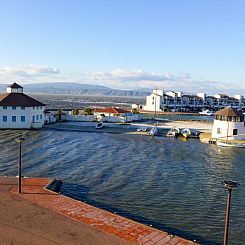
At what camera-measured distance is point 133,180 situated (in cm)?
2630

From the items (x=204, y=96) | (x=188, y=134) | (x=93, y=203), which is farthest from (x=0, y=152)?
(x=204, y=96)

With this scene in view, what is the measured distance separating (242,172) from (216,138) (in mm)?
21150

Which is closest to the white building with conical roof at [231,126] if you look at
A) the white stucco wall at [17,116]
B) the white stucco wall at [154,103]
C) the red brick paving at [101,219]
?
the white stucco wall at [17,116]

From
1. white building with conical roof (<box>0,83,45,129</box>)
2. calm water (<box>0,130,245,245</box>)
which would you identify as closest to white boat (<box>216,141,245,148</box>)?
calm water (<box>0,130,245,245</box>)

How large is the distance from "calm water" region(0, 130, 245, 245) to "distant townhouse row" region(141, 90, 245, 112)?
76.2 metres

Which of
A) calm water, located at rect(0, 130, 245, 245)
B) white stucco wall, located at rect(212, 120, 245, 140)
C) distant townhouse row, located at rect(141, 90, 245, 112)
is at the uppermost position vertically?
distant townhouse row, located at rect(141, 90, 245, 112)

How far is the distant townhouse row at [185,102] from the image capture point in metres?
125

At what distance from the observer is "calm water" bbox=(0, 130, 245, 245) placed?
1869 cm

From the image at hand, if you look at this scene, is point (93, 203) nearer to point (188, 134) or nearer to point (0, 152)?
point (0, 152)

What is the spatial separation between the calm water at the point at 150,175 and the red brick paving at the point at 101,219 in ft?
8.11

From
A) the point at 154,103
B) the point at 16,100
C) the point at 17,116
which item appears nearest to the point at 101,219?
the point at 17,116

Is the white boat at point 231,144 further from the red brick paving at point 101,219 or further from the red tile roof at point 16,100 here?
the red brick paving at point 101,219

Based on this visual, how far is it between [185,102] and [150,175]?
109 meters

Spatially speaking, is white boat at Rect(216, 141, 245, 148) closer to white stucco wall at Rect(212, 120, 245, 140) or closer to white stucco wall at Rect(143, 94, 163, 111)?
white stucco wall at Rect(212, 120, 245, 140)
